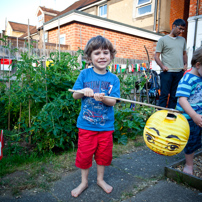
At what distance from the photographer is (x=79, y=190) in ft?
6.15

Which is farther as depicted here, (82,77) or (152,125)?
(82,77)

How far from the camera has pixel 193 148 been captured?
212 cm

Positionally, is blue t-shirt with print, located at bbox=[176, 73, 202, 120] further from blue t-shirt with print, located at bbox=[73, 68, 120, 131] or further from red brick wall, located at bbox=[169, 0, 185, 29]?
red brick wall, located at bbox=[169, 0, 185, 29]

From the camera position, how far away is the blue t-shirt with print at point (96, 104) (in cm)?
186

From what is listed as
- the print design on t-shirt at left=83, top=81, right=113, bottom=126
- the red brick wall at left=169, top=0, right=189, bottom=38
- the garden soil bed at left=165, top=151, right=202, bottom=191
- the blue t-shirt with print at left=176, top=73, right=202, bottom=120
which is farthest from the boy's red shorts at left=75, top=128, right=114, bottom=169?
the red brick wall at left=169, top=0, right=189, bottom=38

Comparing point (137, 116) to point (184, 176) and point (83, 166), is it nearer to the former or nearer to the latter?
point (184, 176)

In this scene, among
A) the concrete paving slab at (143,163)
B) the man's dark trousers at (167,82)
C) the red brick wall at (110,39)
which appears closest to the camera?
the concrete paving slab at (143,163)

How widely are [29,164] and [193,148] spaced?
1.96 meters

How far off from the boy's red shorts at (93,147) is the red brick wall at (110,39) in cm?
543

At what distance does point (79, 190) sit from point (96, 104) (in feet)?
2.81

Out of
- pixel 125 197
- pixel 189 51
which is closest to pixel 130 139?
pixel 125 197

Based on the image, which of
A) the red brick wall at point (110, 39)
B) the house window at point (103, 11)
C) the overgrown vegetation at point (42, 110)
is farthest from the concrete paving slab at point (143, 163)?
the house window at point (103, 11)

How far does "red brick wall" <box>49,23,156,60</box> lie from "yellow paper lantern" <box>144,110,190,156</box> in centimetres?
574

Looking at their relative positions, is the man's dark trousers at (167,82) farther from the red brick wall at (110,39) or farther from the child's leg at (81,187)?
the red brick wall at (110,39)
